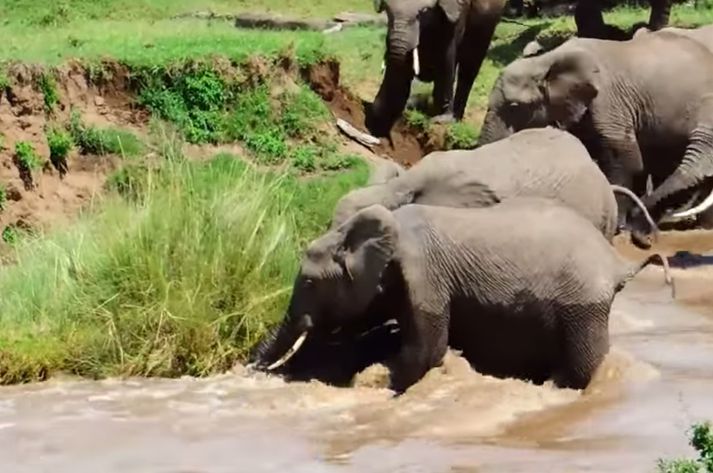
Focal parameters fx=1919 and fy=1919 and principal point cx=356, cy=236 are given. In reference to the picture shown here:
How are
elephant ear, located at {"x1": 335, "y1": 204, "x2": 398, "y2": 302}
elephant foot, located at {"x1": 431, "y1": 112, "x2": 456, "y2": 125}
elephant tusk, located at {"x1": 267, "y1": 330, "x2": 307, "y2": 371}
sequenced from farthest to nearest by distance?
1. elephant foot, located at {"x1": 431, "y1": 112, "x2": 456, "y2": 125}
2. elephant tusk, located at {"x1": 267, "y1": 330, "x2": 307, "y2": 371}
3. elephant ear, located at {"x1": 335, "y1": 204, "x2": 398, "y2": 302}

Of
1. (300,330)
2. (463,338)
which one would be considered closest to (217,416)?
(300,330)

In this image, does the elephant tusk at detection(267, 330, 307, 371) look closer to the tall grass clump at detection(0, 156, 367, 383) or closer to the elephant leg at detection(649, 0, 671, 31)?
the tall grass clump at detection(0, 156, 367, 383)

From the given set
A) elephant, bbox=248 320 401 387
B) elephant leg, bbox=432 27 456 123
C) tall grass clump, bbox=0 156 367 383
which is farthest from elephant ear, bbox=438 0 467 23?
elephant, bbox=248 320 401 387

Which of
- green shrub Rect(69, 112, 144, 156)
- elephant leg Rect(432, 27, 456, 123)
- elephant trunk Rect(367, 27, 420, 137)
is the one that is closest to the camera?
green shrub Rect(69, 112, 144, 156)

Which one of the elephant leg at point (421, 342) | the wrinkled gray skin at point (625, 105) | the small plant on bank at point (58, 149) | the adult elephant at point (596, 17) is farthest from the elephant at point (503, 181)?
the adult elephant at point (596, 17)

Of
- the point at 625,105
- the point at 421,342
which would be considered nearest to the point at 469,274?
the point at 421,342

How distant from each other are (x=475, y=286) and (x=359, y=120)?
8.07 metres

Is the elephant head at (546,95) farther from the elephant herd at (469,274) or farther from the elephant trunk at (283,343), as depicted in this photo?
the elephant trunk at (283,343)

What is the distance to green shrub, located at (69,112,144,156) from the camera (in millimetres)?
15445

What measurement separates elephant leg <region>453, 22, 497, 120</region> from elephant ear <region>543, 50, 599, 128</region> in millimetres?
4529

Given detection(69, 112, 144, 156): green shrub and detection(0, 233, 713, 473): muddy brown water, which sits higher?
detection(0, 233, 713, 473): muddy brown water

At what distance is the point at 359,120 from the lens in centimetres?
1841

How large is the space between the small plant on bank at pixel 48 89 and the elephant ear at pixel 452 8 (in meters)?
4.72

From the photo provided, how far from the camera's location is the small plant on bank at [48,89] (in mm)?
15295
